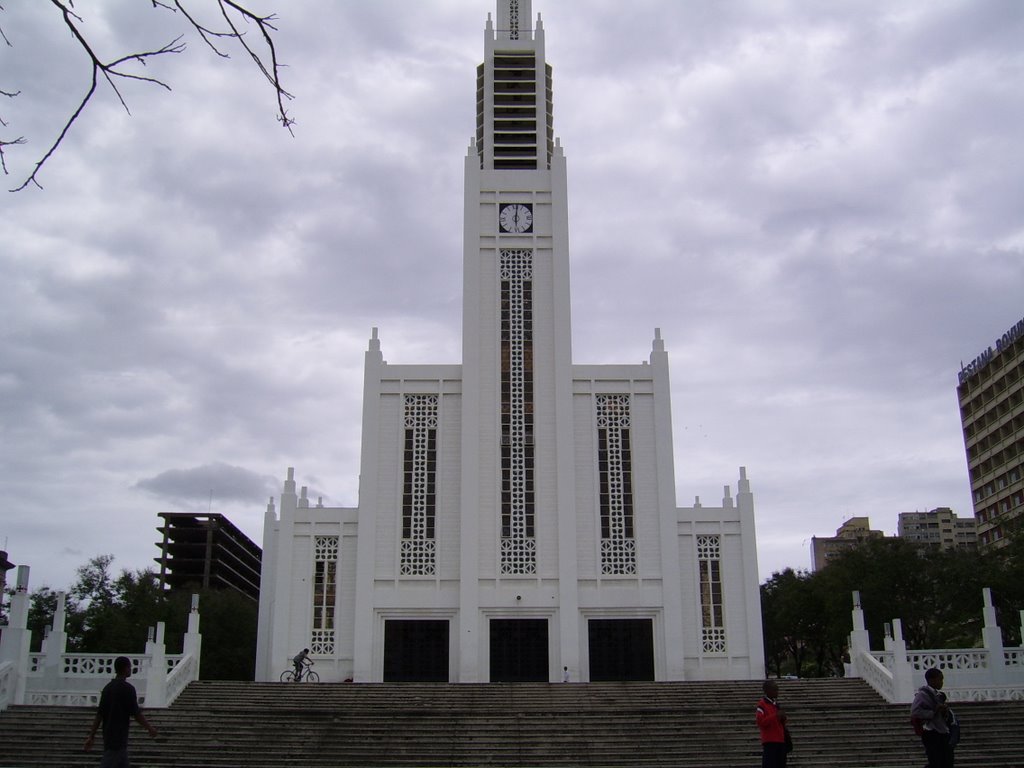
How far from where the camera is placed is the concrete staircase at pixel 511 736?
19703 millimetres

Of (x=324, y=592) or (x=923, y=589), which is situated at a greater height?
(x=923, y=589)

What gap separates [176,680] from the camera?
25.9m

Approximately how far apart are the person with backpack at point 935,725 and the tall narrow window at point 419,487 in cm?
2350

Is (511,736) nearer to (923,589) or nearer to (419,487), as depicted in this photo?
(419,487)

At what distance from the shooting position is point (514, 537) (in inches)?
1337

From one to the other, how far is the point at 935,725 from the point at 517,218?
92.5ft

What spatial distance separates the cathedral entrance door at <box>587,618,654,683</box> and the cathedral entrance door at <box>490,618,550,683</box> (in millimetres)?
1506

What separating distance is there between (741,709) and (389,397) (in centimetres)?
1612

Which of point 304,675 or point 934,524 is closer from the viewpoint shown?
point 304,675

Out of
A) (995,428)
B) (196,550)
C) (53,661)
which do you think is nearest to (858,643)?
(53,661)

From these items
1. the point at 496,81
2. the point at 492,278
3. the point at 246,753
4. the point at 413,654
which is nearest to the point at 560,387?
the point at 492,278

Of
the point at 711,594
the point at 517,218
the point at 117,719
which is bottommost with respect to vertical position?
the point at 117,719

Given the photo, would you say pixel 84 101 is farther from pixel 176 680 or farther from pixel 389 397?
pixel 389 397

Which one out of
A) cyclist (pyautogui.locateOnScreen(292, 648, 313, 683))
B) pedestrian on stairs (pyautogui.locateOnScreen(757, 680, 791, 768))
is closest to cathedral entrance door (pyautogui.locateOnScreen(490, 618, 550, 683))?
cyclist (pyautogui.locateOnScreen(292, 648, 313, 683))
